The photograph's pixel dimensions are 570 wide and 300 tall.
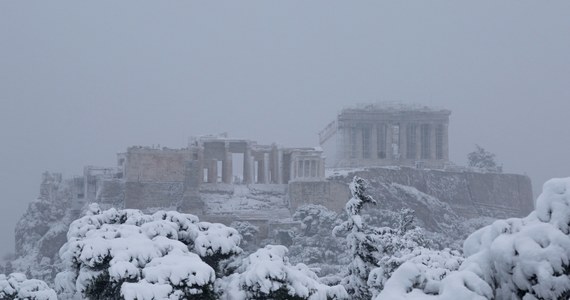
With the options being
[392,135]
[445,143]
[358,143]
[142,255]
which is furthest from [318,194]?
[142,255]

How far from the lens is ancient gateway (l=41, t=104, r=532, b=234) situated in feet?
190

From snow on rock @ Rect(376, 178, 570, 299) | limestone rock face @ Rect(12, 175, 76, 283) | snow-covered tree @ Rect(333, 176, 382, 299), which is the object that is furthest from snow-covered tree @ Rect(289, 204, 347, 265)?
snow on rock @ Rect(376, 178, 570, 299)

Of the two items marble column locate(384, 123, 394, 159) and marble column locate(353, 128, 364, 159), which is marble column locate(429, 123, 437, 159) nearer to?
marble column locate(384, 123, 394, 159)

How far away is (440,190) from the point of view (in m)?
67.2

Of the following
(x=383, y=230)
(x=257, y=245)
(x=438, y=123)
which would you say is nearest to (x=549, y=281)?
(x=383, y=230)

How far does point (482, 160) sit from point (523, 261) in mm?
68445

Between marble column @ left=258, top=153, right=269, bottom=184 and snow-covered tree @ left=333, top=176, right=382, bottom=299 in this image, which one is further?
marble column @ left=258, top=153, right=269, bottom=184

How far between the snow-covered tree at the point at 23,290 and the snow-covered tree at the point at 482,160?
58.5 metres

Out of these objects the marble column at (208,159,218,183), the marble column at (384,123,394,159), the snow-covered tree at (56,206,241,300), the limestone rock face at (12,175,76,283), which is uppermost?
the marble column at (384,123,394,159)

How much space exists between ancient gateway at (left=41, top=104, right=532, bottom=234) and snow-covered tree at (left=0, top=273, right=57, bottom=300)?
32616 mm

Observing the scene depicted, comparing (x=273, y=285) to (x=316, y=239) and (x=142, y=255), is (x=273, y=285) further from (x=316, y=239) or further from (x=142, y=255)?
(x=316, y=239)

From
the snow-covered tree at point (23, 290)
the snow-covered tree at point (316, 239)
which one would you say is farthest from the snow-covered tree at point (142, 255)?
the snow-covered tree at point (316, 239)

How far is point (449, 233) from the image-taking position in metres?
59.8

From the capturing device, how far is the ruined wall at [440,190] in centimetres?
5872
